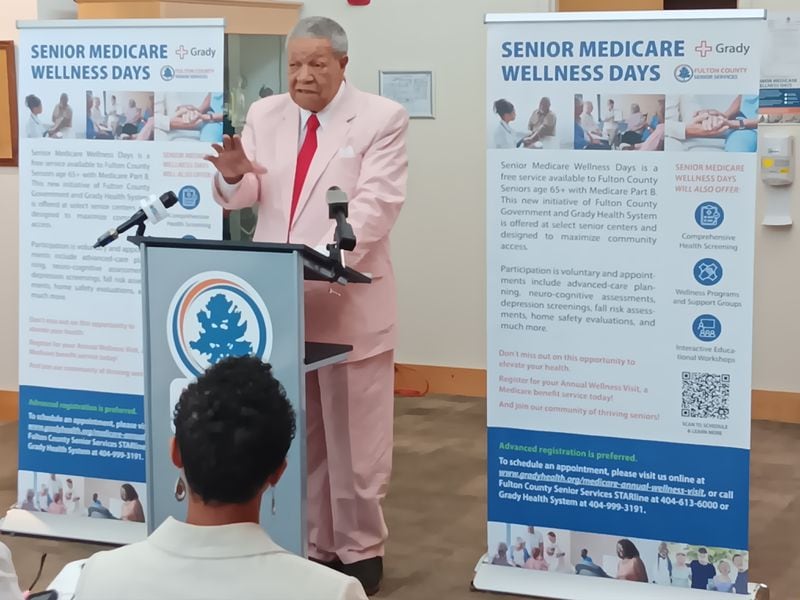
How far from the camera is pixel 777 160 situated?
575cm

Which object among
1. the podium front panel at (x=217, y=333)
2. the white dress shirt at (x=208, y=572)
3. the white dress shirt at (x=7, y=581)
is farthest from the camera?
the podium front panel at (x=217, y=333)

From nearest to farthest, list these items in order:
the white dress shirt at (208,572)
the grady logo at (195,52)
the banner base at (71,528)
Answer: the white dress shirt at (208,572)
the grady logo at (195,52)
the banner base at (71,528)

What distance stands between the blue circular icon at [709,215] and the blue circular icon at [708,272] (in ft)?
0.33

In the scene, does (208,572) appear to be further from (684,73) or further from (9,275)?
(9,275)

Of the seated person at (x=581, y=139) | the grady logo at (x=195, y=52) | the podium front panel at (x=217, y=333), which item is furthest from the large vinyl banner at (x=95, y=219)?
the seated person at (x=581, y=139)

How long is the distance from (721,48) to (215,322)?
157 centimetres

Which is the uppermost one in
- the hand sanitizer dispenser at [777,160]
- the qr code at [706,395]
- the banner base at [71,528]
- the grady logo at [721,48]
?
the grady logo at [721,48]

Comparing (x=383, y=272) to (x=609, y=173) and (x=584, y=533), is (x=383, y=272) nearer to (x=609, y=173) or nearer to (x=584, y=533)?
(x=609, y=173)

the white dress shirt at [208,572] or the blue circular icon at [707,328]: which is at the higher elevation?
the blue circular icon at [707,328]

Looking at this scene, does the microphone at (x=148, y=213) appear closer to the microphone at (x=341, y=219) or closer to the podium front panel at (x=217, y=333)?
the podium front panel at (x=217, y=333)

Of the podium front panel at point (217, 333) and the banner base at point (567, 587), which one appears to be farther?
the banner base at point (567, 587)

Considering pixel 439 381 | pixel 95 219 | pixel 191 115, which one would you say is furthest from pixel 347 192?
pixel 439 381

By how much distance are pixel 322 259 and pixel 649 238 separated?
99 cm

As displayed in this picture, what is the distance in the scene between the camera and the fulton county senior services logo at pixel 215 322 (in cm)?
311
